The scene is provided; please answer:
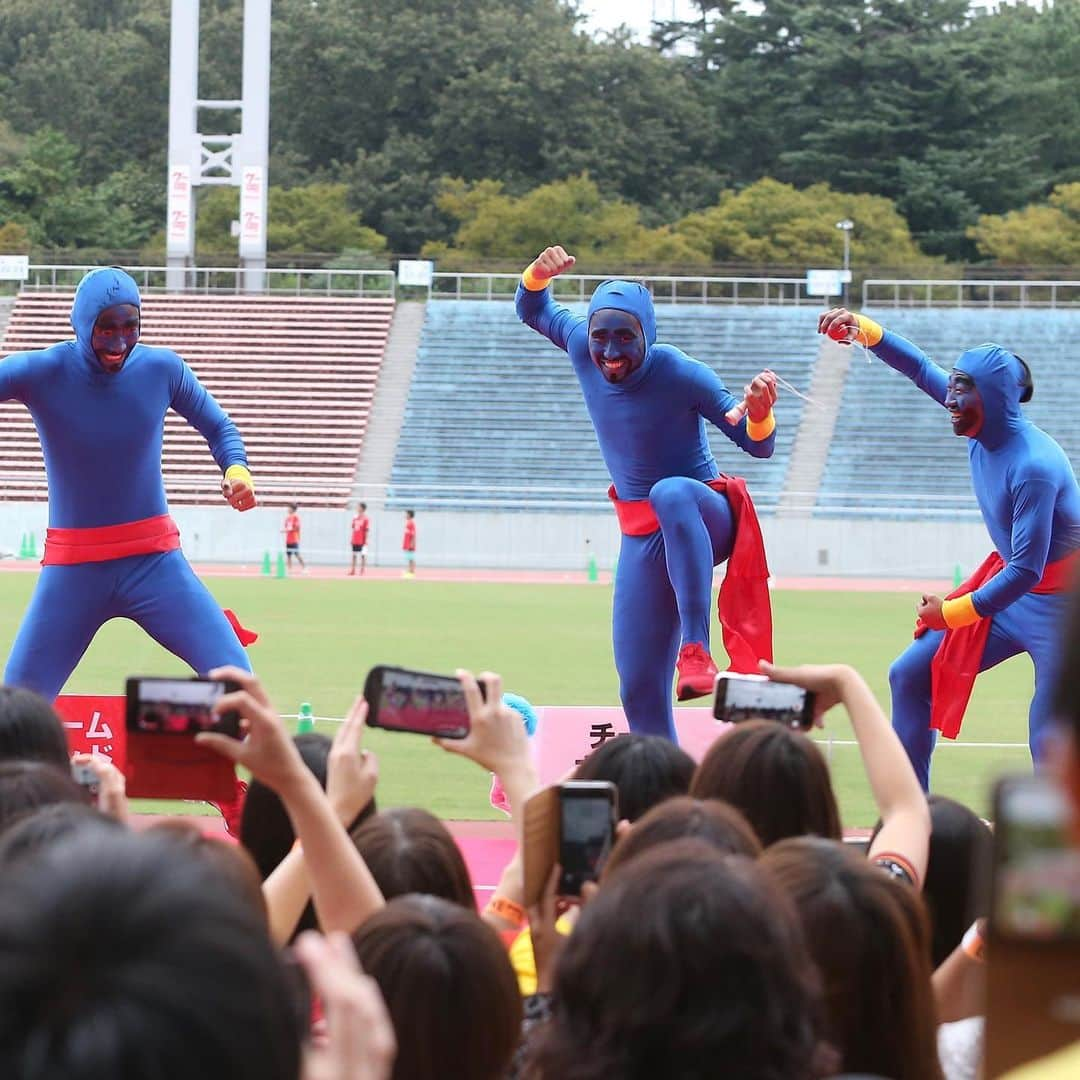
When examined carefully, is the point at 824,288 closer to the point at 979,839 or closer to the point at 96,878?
the point at 979,839

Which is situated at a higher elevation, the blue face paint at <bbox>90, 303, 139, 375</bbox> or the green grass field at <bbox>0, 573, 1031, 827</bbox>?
the blue face paint at <bbox>90, 303, 139, 375</bbox>

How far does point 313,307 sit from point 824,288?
34.8ft

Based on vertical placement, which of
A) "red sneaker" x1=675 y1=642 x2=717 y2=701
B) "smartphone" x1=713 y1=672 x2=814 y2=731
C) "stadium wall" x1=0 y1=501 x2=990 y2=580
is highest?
"smartphone" x1=713 y1=672 x2=814 y2=731

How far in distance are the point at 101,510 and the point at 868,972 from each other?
5.10 meters

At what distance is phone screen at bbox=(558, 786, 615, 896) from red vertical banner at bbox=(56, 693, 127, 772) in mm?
4788

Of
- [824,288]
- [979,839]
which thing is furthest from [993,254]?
[979,839]

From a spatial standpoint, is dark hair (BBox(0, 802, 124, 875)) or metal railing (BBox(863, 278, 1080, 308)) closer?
dark hair (BBox(0, 802, 124, 875))

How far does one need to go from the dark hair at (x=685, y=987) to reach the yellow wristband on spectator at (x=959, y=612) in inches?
201

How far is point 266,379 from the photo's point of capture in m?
37.5

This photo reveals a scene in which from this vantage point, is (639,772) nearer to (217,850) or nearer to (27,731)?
(27,731)

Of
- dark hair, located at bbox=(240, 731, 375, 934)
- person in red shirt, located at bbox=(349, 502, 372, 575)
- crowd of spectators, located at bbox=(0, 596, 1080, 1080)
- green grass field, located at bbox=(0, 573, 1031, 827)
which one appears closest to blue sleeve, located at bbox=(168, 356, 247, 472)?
green grass field, located at bbox=(0, 573, 1031, 827)

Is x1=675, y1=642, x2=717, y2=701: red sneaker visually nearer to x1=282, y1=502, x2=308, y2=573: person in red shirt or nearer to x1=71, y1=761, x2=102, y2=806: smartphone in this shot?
x1=71, y1=761, x2=102, y2=806: smartphone

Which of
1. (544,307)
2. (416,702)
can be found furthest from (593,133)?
(416,702)

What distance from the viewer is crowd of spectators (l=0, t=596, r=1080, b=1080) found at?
4.40ft
